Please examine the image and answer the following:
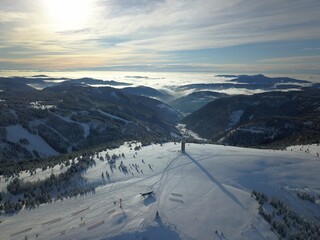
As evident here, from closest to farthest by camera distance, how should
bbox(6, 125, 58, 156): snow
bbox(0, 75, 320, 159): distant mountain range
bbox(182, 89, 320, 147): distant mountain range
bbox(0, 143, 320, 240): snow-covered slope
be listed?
bbox(0, 143, 320, 240): snow-covered slope < bbox(6, 125, 58, 156): snow < bbox(0, 75, 320, 159): distant mountain range < bbox(182, 89, 320, 147): distant mountain range

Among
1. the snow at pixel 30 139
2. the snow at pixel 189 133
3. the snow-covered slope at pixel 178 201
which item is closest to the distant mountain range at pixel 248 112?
the snow at pixel 189 133

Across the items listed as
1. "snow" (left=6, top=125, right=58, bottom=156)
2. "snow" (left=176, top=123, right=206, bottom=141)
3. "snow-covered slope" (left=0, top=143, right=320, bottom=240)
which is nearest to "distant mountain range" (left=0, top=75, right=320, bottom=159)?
"snow" (left=6, top=125, right=58, bottom=156)

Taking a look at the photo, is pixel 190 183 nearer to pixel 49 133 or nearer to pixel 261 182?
pixel 261 182

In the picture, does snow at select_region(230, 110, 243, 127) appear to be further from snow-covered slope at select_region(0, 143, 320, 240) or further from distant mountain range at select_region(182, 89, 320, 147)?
snow-covered slope at select_region(0, 143, 320, 240)

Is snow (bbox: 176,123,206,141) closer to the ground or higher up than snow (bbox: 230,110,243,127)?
closer to the ground

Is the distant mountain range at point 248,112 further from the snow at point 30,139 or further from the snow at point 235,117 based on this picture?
the snow at point 30,139

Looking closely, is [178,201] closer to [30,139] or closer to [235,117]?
[30,139]

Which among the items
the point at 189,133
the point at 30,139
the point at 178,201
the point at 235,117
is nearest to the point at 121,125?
the point at 30,139

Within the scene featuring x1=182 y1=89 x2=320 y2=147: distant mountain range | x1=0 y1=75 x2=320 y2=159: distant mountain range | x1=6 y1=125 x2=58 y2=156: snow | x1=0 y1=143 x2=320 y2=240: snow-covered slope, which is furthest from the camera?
x1=182 y1=89 x2=320 y2=147: distant mountain range
